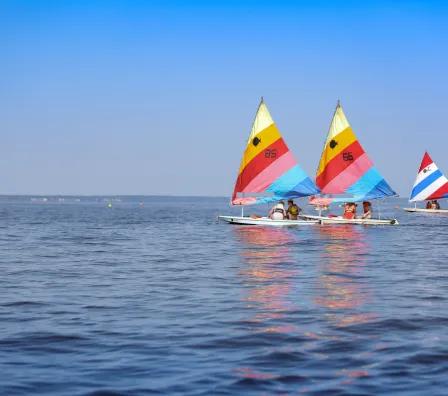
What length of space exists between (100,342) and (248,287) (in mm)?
8287

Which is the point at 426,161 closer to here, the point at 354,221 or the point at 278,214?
the point at 354,221

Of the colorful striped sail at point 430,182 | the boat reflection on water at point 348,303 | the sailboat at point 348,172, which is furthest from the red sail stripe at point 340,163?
the colorful striped sail at point 430,182

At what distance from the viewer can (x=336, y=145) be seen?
2322 inches

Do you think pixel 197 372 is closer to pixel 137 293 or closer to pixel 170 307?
pixel 170 307

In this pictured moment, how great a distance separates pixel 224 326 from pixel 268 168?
4098 cm

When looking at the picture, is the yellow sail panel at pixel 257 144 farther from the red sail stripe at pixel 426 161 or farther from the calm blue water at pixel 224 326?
the red sail stripe at pixel 426 161

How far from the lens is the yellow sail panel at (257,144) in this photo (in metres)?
55.3

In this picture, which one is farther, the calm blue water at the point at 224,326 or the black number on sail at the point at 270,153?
the black number on sail at the point at 270,153

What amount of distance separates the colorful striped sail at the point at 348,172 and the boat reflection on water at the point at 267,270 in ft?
40.1

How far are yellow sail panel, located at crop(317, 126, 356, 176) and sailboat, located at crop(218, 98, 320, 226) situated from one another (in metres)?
4.00

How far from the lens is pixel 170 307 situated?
17000mm

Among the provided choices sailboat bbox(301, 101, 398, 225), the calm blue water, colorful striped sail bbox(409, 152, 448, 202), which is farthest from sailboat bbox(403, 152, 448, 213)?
the calm blue water

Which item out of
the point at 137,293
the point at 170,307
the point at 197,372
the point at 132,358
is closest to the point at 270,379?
the point at 197,372

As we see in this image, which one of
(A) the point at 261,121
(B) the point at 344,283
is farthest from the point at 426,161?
(B) the point at 344,283
